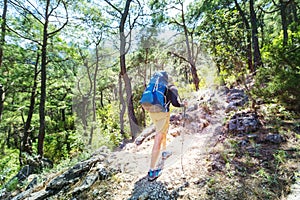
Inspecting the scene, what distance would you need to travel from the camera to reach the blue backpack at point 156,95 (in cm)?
236

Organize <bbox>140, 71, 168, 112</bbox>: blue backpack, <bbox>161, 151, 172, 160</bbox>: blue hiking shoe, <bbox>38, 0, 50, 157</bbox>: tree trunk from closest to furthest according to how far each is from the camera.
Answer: <bbox>140, 71, 168, 112</bbox>: blue backpack → <bbox>161, 151, 172, 160</bbox>: blue hiking shoe → <bbox>38, 0, 50, 157</bbox>: tree trunk

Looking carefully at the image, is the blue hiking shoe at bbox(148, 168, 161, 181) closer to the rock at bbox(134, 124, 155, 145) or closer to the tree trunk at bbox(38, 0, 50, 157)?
the rock at bbox(134, 124, 155, 145)

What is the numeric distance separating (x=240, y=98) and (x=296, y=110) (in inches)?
48.2

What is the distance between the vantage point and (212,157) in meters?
2.69

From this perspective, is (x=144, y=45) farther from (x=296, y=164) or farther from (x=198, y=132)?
(x=296, y=164)

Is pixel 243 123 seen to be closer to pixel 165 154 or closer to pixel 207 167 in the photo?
pixel 207 167

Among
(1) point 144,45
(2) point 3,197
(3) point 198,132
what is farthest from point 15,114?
(3) point 198,132

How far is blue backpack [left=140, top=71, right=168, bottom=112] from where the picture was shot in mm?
2359

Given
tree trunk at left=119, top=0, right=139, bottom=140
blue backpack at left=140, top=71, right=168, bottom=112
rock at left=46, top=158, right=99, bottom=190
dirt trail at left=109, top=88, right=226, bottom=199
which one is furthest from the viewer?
tree trunk at left=119, top=0, right=139, bottom=140

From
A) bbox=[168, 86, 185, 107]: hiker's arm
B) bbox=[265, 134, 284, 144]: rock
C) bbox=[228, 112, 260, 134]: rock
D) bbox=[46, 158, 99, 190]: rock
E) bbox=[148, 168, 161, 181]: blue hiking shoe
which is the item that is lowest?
bbox=[46, 158, 99, 190]: rock

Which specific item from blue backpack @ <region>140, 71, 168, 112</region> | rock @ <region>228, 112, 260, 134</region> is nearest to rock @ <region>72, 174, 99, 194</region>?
blue backpack @ <region>140, 71, 168, 112</region>

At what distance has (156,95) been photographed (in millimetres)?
2365

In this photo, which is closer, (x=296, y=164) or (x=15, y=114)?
(x=296, y=164)

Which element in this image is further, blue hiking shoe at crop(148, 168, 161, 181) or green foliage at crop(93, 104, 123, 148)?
green foliage at crop(93, 104, 123, 148)
